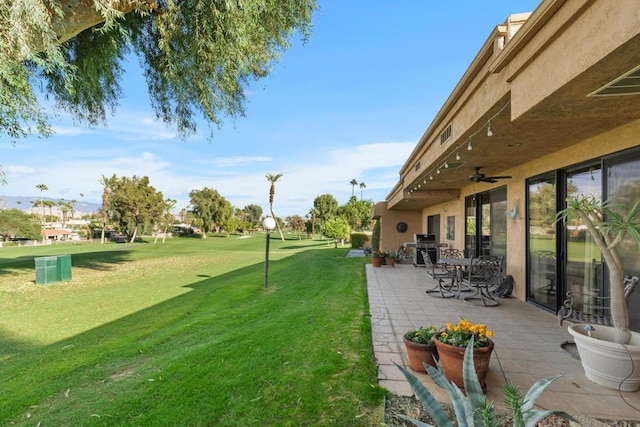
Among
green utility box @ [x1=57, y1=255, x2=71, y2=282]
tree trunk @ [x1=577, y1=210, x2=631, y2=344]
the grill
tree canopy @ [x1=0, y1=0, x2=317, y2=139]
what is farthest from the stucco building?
green utility box @ [x1=57, y1=255, x2=71, y2=282]

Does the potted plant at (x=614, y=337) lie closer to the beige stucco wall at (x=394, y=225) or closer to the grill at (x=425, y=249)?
the grill at (x=425, y=249)

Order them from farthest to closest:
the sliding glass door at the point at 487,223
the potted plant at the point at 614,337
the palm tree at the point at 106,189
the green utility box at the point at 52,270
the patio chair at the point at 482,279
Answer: the palm tree at the point at 106,189 → the green utility box at the point at 52,270 → the sliding glass door at the point at 487,223 → the patio chair at the point at 482,279 → the potted plant at the point at 614,337

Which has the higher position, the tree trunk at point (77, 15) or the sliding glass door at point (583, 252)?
the tree trunk at point (77, 15)

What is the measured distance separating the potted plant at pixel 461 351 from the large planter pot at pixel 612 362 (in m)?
0.92

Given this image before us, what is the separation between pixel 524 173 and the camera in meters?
6.26

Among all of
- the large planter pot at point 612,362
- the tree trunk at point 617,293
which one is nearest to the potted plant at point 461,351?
the large planter pot at point 612,362

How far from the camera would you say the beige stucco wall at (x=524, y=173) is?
3856 millimetres

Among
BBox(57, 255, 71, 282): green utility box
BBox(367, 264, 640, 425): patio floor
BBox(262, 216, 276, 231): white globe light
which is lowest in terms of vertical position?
BBox(57, 255, 71, 282): green utility box

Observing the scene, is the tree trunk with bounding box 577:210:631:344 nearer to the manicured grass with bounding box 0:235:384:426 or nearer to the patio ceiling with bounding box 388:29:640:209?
the patio ceiling with bounding box 388:29:640:209

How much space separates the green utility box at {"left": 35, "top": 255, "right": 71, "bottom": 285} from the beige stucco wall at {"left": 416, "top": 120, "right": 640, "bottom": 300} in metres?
14.4

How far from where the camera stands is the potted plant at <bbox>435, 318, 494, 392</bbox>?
101 inches

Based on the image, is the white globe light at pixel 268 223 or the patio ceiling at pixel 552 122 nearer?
the patio ceiling at pixel 552 122

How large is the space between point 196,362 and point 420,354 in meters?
2.29

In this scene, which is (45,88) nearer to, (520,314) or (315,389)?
(315,389)
